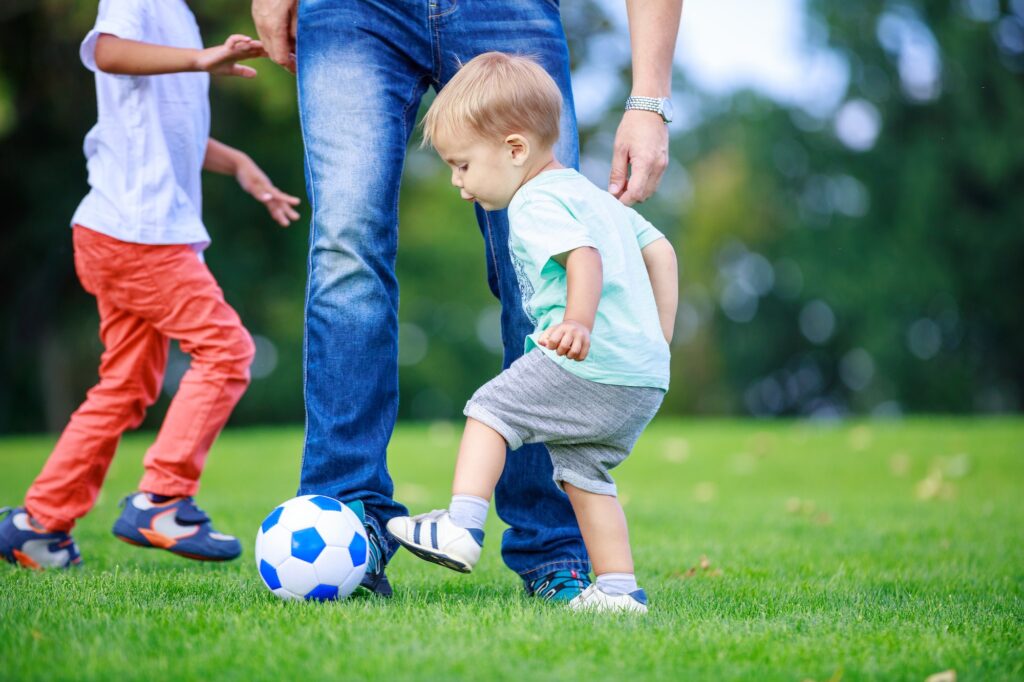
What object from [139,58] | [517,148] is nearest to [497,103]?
[517,148]

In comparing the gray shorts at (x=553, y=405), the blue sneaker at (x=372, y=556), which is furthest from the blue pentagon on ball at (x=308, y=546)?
the gray shorts at (x=553, y=405)

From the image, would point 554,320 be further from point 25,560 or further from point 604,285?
point 25,560

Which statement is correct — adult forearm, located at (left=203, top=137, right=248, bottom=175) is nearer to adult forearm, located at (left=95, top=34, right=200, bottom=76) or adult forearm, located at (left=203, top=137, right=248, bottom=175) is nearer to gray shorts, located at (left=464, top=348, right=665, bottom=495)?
adult forearm, located at (left=95, top=34, right=200, bottom=76)

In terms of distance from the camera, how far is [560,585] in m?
3.08

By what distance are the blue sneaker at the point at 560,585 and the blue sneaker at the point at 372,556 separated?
1.48 ft

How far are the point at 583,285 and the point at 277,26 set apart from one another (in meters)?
1.37

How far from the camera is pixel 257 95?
15.0 meters

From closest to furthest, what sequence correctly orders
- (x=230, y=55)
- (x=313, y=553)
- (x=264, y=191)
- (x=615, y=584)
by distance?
1. (x=313, y=553)
2. (x=615, y=584)
3. (x=230, y=55)
4. (x=264, y=191)

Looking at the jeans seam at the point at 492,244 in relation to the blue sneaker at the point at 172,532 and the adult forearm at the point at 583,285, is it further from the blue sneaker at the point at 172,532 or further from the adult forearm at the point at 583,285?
the blue sneaker at the point at 172,532

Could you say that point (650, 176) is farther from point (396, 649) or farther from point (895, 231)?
point (895, 231)

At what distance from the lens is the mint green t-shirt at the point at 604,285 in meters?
2.75

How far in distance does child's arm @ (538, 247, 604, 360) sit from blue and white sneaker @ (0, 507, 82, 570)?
2.12m

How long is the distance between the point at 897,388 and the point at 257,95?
47.1 ft

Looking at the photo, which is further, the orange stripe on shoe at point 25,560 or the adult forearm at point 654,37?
the orange stripe on shoe at point 25,560
